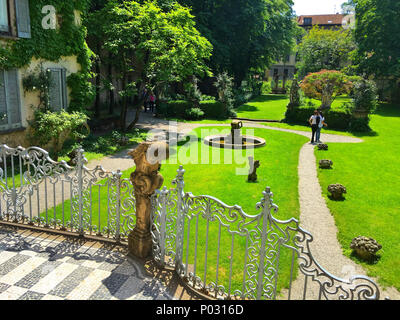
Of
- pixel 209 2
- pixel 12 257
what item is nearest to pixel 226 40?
pixel 209 2

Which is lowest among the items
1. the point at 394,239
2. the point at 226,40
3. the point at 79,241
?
the point at 394,239

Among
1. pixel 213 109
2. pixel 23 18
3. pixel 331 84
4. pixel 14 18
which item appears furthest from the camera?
pixel 213 109

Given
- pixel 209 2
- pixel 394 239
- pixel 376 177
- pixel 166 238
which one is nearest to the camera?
pixel 166 238

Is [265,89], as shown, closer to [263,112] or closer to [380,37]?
[380,37]

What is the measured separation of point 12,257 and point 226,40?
1287 inches

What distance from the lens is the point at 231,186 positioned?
10.9 metres

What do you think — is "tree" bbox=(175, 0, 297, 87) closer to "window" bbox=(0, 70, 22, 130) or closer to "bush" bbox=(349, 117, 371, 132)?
"bush" bbox=(349, 117, 371, 132)

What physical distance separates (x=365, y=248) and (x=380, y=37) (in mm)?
33403

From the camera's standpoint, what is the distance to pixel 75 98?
48.8 ft

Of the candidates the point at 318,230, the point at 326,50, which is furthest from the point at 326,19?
the point at 318,230

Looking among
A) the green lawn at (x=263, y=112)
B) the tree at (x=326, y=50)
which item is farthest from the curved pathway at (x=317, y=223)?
the tree at (x=326, y=50)

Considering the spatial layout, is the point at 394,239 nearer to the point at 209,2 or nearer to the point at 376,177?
the point at 376,177

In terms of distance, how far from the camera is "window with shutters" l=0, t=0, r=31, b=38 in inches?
447

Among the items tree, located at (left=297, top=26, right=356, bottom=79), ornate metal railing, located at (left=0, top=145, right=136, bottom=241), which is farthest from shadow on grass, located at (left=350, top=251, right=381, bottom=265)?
tree, located at (left=297, top=26, right=356, bottom=79)
